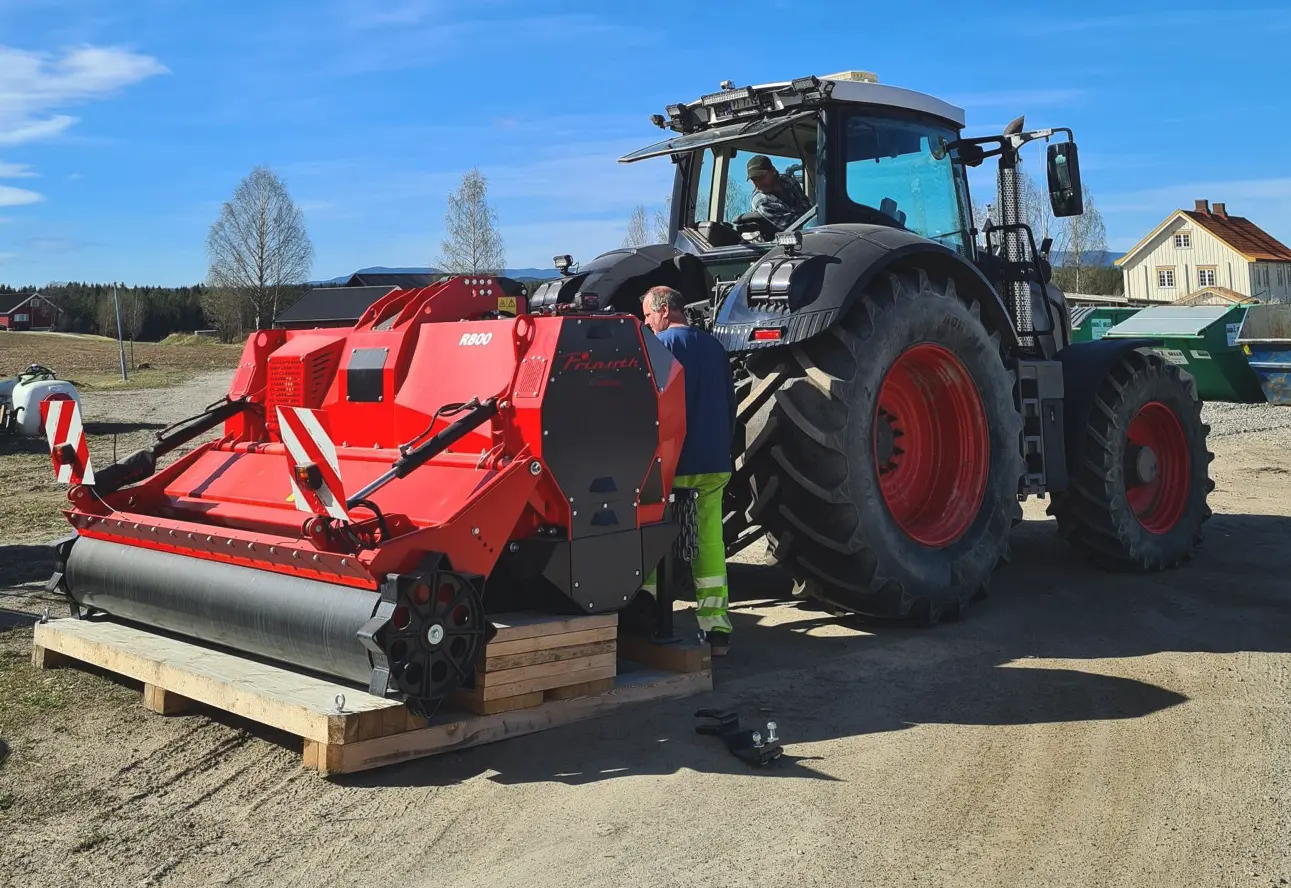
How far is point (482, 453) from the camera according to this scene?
469 centimetres

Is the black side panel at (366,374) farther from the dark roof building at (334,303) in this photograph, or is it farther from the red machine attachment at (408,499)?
the dark roof building at (334,303)

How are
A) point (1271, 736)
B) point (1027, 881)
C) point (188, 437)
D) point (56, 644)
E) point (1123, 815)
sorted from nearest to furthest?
point (1027, 881) < point (1123, 815) < point (1271, 736) < point (56, 644) < point (188, 437)

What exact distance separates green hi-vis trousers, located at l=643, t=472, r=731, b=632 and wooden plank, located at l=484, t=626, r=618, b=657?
2.52 ft

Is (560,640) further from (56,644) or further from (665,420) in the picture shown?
(56,644)

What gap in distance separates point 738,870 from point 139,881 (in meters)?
1.69

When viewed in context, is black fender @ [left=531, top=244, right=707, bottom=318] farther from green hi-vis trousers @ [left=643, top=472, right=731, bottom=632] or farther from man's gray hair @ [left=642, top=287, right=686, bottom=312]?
green hi-vis trousers @ [left=643, top=472, right=731, bottom=632]

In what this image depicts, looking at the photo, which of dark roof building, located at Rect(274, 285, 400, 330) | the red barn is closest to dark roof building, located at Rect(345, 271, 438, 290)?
dark roof building, located at Rect(274, 285, 400, 330)

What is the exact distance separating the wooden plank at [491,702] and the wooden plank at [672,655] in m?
0.73

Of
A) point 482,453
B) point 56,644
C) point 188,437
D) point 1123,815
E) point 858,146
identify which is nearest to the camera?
point 1123,815

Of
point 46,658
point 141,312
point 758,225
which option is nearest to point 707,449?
point 758,225

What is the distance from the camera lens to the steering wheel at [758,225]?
273 inches

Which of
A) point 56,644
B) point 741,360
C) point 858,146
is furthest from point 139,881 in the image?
point 858,146

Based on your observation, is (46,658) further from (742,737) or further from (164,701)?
(742,737)

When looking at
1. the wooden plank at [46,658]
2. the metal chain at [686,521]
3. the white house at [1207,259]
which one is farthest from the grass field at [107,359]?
the white house at [1207,259]
